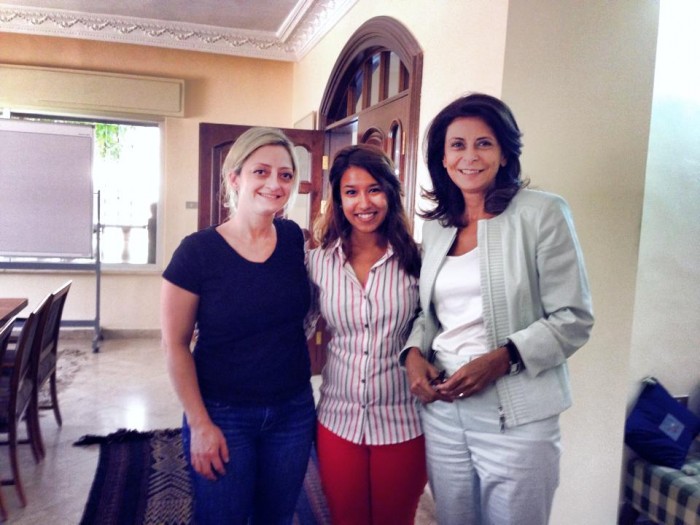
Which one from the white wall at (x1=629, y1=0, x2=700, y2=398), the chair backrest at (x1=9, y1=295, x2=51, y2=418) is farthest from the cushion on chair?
the chair backrest at (x1=9, y1=295, x2=51, y2=418)

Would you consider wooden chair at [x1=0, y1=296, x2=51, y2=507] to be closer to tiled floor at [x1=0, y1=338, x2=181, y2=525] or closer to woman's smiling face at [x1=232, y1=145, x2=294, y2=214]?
tiled floor at [x1=0, y1=338, x2=181, y2=525]

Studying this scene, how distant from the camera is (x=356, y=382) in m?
1.39

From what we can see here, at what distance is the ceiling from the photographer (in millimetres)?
4547

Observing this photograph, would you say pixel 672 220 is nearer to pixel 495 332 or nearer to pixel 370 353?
pixel 495 332

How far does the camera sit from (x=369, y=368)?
1390mm

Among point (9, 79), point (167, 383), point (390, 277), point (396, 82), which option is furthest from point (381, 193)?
point (9, 79)

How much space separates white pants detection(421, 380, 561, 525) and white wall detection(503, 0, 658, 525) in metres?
0.99

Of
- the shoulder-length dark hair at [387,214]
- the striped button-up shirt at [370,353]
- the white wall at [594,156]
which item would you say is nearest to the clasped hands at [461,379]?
the striped button-up shirt at [370,353]

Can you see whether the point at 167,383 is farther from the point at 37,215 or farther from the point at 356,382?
the point at 356,382

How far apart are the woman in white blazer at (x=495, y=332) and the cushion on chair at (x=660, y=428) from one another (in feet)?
4.48

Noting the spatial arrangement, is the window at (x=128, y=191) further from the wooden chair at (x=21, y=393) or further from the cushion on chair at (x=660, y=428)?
the cushion on chair at (x=660, y=428)

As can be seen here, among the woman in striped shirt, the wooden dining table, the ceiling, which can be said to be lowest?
the wooden dining table

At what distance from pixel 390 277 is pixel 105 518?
1781mm

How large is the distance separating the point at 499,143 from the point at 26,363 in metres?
2.40
